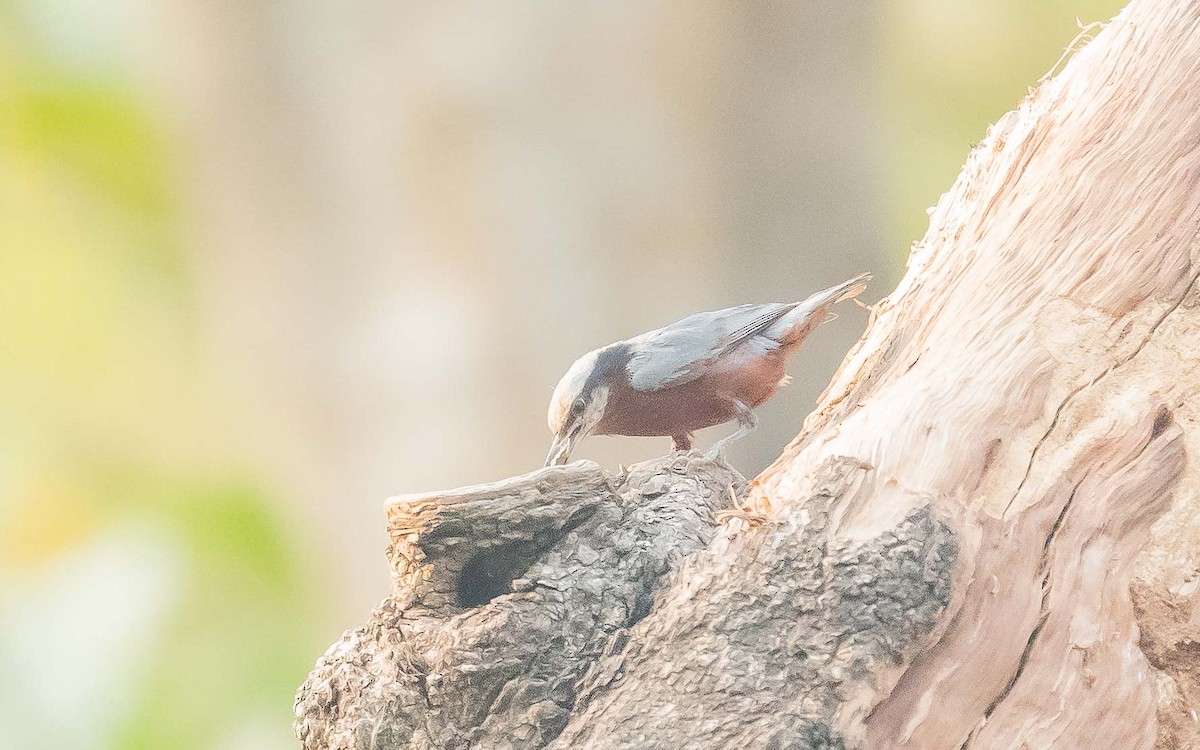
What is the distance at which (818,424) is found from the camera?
106 cm

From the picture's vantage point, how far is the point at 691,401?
1440 mm

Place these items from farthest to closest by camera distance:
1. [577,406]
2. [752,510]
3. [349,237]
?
[349,237]
[577,406]
[752,510]

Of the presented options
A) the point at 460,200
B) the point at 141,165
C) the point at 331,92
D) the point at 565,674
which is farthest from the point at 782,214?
the point at 141,165

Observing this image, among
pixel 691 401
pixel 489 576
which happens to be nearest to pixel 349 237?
pixel 691 401

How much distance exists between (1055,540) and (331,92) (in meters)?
1.44

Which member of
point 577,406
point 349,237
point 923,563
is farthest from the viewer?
point 349,237

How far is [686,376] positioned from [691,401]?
44 mm

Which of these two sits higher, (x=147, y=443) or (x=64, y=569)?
(x=147, y=443)

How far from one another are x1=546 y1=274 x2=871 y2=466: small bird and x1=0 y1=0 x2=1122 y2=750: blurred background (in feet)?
0.73

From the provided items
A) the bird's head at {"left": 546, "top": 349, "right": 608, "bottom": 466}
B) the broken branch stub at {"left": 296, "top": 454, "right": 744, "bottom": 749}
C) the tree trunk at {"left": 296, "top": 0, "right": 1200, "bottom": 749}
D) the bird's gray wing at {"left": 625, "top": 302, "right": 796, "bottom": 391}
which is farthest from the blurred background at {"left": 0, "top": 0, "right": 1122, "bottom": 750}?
the broken branch stub at {"left": 296, "top": 454, "right": 744, "bottom": 749}

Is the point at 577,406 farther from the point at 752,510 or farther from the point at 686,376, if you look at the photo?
the point at 752,510

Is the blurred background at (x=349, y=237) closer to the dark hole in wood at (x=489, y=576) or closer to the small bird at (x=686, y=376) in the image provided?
the small bird at (x=686, y=376)

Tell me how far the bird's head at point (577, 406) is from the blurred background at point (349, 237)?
1.07 ft

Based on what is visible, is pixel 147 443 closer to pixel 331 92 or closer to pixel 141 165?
pixel 141 165
